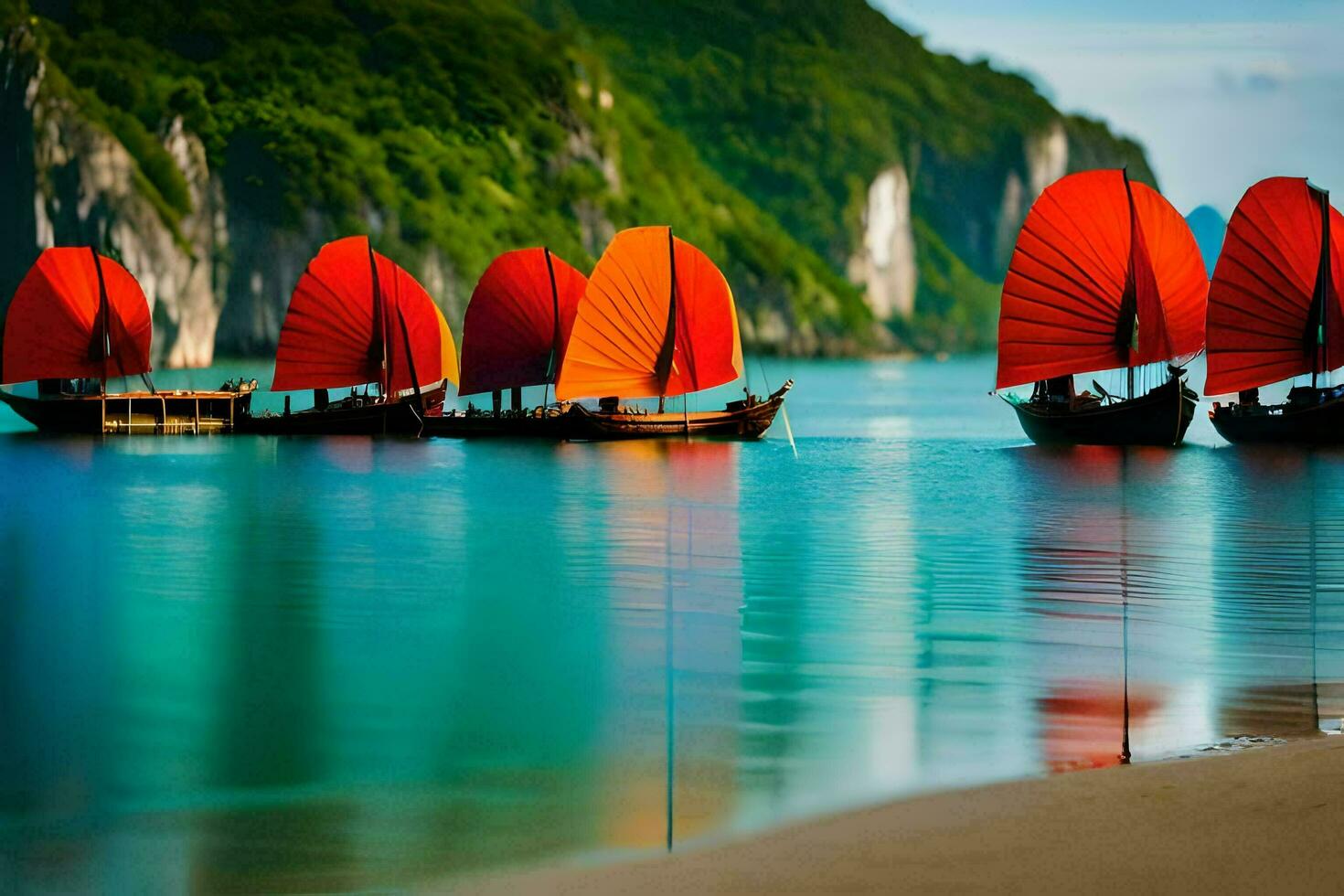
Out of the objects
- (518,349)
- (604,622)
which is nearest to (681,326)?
(518,349)

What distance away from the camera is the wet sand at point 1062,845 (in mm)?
11000

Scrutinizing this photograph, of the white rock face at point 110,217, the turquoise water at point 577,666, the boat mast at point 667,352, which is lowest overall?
the turquoise water at point 577,666

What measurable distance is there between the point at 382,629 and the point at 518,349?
174 feet

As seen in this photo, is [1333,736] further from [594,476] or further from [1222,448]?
[1222,448]

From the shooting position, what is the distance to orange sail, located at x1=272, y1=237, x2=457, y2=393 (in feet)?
249

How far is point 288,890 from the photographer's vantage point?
12.0 metres

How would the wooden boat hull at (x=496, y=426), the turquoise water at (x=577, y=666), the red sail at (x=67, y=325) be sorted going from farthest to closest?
the red sail at (x=67, y=325)
the wooden boat hull at (x=496, y=426)
the turquoise water at (x=577, y=666)

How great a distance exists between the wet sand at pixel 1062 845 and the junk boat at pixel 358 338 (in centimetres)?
6315

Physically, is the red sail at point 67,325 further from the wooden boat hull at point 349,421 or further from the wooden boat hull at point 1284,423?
the wooden boat hull at point 1284,423

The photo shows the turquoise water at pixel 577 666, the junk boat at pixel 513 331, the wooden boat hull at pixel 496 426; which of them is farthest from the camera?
the junk boat at pixel 513 331

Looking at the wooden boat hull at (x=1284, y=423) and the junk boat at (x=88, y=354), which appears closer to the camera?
the wooden boat hull at (x=1284, y=423)

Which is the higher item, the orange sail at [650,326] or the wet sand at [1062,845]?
the orange sail at [650,326]

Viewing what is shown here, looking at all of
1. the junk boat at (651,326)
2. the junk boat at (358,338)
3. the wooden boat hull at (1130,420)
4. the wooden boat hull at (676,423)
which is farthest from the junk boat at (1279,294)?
the junk boat at (358,338)

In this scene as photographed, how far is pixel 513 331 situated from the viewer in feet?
252
